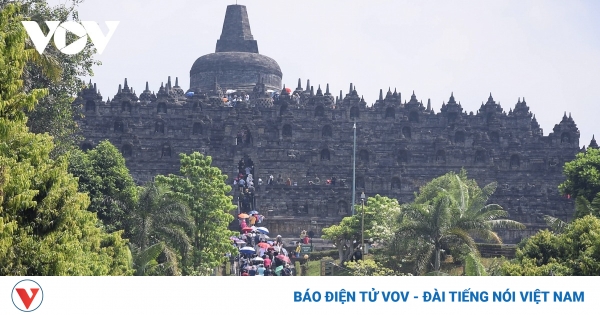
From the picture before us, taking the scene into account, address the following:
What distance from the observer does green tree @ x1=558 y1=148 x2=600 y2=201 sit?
52594 millimetres

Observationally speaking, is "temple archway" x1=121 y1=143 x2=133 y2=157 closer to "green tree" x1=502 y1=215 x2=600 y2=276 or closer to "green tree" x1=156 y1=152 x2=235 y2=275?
"green tree" x1=156 y1=152 x2=235 y2=275

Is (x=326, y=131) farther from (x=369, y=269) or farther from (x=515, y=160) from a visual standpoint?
(x=369, y=269)

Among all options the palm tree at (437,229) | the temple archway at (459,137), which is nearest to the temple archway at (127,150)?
the temple archway at (459,137)

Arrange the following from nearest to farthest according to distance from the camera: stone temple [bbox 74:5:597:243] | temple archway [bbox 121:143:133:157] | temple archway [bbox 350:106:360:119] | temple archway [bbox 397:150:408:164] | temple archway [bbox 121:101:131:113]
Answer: stone temple [bbox 74:5:597:243]
temple archway [bbox 121:143:133:157]
temple archway [bbox 397:150:408:164]
temple archway [bbox 350:106:360:119]
temple archway [bbox 121:101:131:113]

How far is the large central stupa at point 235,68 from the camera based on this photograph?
8875 cm

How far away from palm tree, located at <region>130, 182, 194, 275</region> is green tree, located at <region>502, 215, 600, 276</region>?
13.1 metres

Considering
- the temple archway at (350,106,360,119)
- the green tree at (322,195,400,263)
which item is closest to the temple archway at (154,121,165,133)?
the temple archway at (350,106,360,119)

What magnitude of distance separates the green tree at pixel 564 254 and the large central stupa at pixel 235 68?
5388cm

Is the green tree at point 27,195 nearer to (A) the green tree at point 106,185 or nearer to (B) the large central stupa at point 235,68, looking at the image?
(A) the green tree at point 106,185

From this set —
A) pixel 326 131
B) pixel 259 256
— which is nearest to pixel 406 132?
pixel 326 131

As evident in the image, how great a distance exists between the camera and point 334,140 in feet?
254
